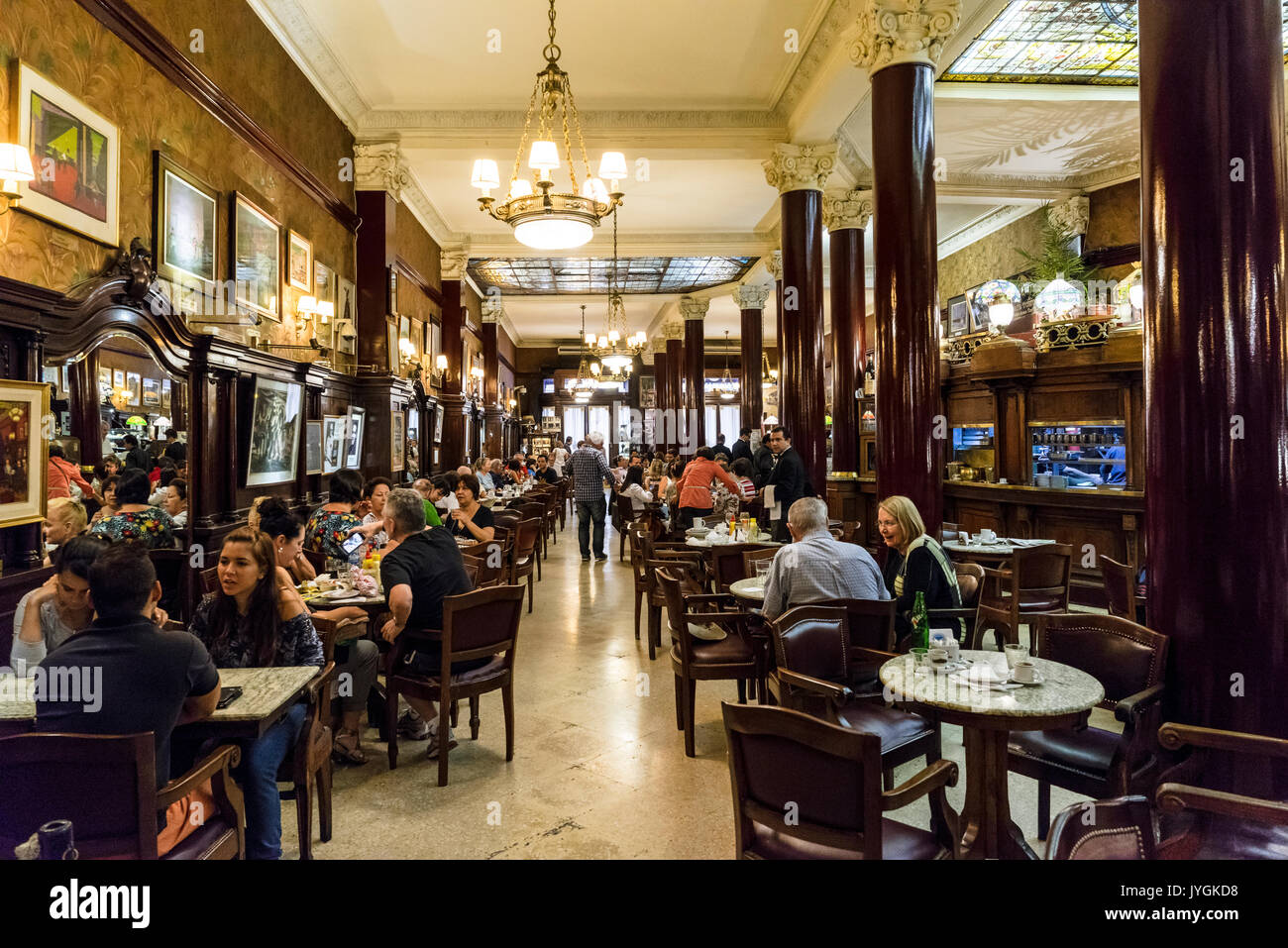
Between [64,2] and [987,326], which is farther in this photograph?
[987,326]

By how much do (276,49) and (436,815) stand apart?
650cm

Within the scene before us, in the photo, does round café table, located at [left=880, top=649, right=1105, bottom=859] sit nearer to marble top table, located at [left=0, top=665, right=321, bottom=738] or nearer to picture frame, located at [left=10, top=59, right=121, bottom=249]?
marble top table, located at [left=0, top=665, right=321, bottom=738]

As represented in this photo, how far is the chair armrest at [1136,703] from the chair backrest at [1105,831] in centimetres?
82

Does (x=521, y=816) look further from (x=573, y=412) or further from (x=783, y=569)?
(x=573, y=412)

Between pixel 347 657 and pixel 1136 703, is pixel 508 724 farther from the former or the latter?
pixel 1136 703

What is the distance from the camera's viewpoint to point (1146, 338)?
9.27 feet

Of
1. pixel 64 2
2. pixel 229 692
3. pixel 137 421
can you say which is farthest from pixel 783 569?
pixel 64 2

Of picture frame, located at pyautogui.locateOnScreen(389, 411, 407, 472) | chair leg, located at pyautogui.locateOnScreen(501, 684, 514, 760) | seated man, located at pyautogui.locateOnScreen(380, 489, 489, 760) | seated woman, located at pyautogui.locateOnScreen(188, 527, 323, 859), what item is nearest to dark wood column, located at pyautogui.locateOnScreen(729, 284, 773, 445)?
picture frame, located at pyautogui.locateOnScreen(389, 411, 407, 472)

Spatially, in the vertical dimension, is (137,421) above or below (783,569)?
above

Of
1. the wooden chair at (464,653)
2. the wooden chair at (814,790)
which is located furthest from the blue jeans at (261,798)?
the wooden chair at (814,790)

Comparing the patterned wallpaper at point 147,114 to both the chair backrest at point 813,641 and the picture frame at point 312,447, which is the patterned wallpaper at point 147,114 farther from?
the chair backrest at point 813,641

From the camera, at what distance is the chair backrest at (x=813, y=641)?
9.46 ft

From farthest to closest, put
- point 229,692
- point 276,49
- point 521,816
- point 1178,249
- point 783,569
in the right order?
point 276,49
point 783,569
point 521,816
point 1178,249
point 229,692

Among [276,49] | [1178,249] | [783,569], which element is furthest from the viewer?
[276,49]
